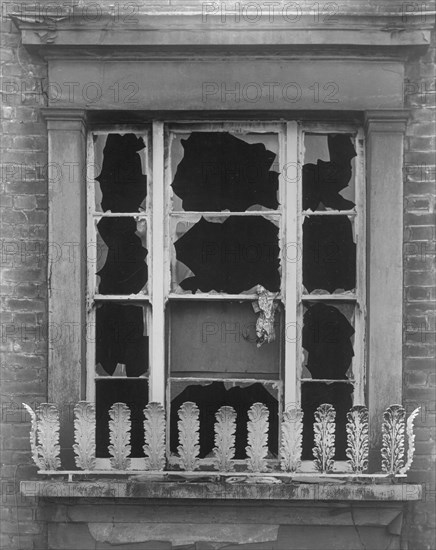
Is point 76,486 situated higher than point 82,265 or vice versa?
point 82,265

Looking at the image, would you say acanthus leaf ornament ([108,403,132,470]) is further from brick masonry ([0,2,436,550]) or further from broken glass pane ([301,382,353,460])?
broken glass pane ([301,382,353,460])

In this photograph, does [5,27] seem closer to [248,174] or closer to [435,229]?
[248,174]

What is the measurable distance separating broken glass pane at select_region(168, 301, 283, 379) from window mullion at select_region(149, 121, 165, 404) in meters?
0.08

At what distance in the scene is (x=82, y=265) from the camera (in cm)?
446

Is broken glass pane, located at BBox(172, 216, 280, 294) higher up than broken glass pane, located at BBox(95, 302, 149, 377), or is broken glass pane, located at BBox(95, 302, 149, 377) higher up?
broken glass pane, located at BBox(172, 216, 280, 294)

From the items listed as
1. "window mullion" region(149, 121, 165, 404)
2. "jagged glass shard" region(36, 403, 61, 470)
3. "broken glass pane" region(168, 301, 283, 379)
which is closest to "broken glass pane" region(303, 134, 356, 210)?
"broken glass pane" region(168, 301, 283, 379)

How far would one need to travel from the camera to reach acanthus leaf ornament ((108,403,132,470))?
4.27 meters

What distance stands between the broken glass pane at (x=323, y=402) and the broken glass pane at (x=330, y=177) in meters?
1.00

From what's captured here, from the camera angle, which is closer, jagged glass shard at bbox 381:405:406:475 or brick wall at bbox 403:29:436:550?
jagged glass shard at bbox 381:405:406:475

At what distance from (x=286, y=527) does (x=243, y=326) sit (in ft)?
3.64

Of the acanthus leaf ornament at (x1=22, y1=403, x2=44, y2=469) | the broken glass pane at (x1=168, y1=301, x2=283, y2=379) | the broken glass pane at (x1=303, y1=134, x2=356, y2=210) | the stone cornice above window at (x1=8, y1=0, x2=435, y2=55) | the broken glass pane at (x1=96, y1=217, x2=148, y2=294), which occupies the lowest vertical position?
the acanthus leaf ornament at (x1=22, y1=403, x2=44, y2=469)

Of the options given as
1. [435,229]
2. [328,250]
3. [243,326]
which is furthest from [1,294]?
[435,229]

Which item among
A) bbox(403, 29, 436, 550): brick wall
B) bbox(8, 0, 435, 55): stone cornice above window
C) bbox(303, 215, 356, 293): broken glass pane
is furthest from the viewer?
bbox(303, 215, 356, 293): broken glass pane

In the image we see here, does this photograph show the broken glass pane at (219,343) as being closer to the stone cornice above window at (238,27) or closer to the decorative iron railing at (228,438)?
the decorative iron railing at (228,438)
